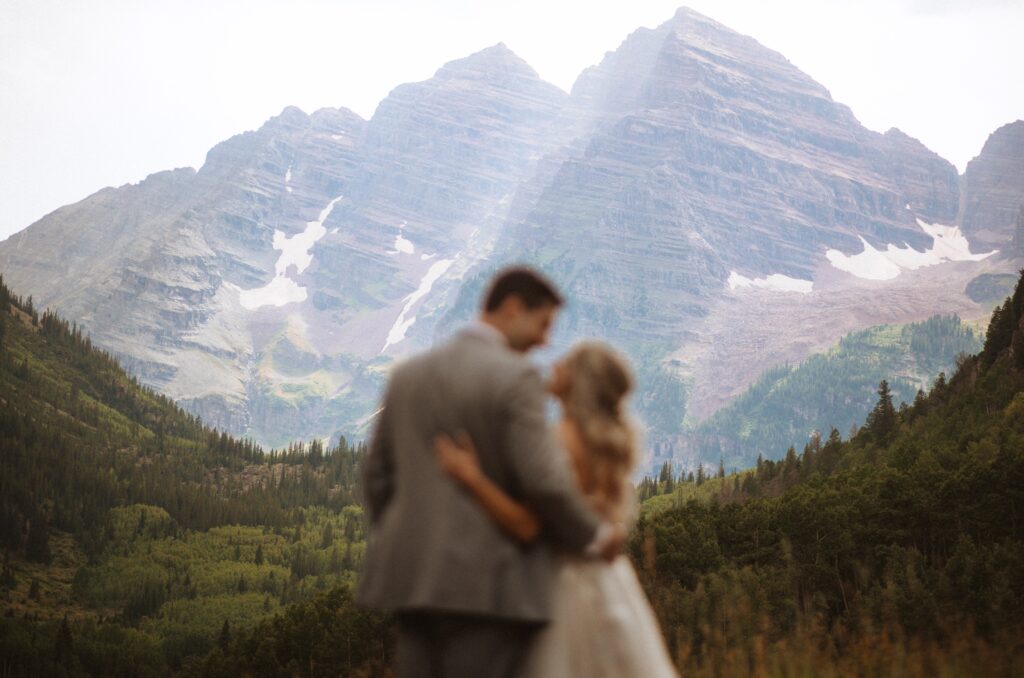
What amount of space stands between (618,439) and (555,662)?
133cm

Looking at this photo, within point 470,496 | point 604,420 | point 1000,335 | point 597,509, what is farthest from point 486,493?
point 1000,335

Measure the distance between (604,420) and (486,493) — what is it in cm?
100

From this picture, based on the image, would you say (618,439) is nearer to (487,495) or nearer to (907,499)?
(487,495)

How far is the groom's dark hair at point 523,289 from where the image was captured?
22.4 feet

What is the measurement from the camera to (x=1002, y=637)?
10789mm

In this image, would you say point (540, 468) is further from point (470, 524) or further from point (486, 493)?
point (470, 524)

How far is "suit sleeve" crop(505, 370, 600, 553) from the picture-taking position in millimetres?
6129

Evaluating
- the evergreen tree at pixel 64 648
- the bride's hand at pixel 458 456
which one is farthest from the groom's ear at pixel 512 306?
the evergreen tree at pixel 64 648

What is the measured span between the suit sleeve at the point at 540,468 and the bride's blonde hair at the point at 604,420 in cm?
45

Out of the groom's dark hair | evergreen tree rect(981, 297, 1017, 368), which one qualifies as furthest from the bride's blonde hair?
evergreen tree rect(981, 297, 1017, 368)

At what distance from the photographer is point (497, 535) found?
6.17 meters

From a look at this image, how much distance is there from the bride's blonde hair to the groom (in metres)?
0.28

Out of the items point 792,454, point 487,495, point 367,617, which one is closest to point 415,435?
point 487,495

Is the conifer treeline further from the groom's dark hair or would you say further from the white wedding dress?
the groom's dark hair
